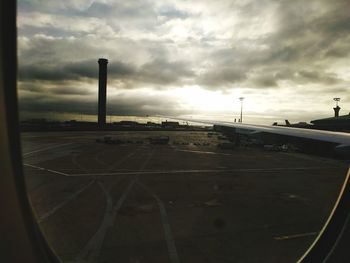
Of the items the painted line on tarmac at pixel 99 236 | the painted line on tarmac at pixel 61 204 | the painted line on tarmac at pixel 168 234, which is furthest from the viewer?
the painted line on tarmac at pixel 61 204

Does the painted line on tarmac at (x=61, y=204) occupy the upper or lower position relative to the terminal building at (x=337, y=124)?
lower

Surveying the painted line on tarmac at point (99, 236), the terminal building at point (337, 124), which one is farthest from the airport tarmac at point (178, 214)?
the terminal building at point (337, 124)

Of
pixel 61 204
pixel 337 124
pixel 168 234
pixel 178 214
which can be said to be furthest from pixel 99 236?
pixel 337 124

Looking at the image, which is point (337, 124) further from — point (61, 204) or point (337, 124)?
point (61, 204)

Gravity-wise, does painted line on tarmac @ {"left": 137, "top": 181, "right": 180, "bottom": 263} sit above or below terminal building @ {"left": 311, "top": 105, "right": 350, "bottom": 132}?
below

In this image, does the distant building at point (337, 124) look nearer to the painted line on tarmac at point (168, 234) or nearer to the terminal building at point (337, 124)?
the terminal building at point (337, 124)

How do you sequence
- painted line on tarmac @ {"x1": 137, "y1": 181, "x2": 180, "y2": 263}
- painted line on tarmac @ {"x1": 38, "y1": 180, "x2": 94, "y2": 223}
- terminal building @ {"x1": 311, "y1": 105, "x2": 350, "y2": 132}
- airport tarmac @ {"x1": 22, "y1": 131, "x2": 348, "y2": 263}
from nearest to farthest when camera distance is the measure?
painted line on tarmac @ {"x1": 137, "y1": 181, "x2": 180, "y2": 263}
airport tarmac @ {"x1": 22, "y1": 131, "x2": 348, "y2": 263}
painted line on tarmac @ {"x1": 38, "y1": 180, "x2": 94, "y2": 223}
terminal building @ {"x1": 311, "y1": 105, "x2": 350, "y2": 132}

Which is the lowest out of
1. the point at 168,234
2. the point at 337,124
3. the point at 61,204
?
the point at 61,204

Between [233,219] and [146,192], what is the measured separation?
5.86 meters

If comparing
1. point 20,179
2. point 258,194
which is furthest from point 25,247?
point 258,194

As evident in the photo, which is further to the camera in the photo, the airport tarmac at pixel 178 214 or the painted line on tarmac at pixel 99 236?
the airport tarmac at pixel 178 214

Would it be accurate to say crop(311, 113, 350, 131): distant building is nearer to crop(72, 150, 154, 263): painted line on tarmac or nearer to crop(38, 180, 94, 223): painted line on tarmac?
crop(38, 180, 94, 223): painted line on tarmac

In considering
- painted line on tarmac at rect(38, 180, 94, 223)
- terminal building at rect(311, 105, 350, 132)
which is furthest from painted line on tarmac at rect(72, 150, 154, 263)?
terminal building at rect(311, 105, 350, 132)

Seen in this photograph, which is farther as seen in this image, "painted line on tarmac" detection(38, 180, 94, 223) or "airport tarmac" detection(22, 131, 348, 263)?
"painted line on tarmac" detection(38, 180, 94, 223)
